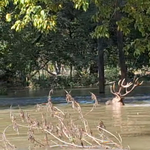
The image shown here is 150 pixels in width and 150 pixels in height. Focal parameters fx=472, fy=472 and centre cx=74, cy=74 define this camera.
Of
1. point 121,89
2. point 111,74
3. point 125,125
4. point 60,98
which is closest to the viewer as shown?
point 125,125

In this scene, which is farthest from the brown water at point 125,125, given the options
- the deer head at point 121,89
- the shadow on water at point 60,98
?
the shadow on water at point 60,98

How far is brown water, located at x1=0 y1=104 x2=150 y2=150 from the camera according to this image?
11.0m

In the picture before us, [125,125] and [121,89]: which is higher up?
[121,89]

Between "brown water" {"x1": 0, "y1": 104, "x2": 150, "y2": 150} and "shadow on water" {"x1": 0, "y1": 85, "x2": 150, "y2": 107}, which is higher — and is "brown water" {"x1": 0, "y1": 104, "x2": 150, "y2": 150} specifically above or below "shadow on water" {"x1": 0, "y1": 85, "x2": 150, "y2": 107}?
below

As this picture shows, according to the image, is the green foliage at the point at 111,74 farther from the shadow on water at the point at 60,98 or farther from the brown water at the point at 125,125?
the brown water at the point at 125,125

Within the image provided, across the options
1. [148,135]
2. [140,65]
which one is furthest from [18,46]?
[148,135]

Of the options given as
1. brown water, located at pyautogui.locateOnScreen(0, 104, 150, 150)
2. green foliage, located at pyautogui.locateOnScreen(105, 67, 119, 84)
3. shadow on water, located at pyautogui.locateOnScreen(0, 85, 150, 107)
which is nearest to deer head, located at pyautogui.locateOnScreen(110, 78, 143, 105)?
brown water, located at pyautogui.locateOnScreen(0, 104, 150, 150)

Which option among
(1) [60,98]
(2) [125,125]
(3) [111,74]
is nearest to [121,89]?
(2) [125,125]

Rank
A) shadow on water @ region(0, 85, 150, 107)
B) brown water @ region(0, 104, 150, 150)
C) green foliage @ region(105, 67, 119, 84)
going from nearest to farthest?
brown water @ region(0, 104, 150, 150)
shadow on water @ region(0, 85, 150, 107)
green foliage @ region(105, 67, 119, 84)

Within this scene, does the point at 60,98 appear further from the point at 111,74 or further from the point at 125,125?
the point at 111,74

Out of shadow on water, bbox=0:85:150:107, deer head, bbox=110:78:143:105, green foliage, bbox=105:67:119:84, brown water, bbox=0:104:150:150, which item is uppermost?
green foliage, bbox=105:67:119:84

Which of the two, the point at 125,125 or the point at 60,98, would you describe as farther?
the point at 60,98

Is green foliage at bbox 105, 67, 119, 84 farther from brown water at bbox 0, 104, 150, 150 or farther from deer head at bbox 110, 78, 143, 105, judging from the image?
brown water at bbox 0, 104, 150, 150

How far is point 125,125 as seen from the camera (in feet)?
46.1
